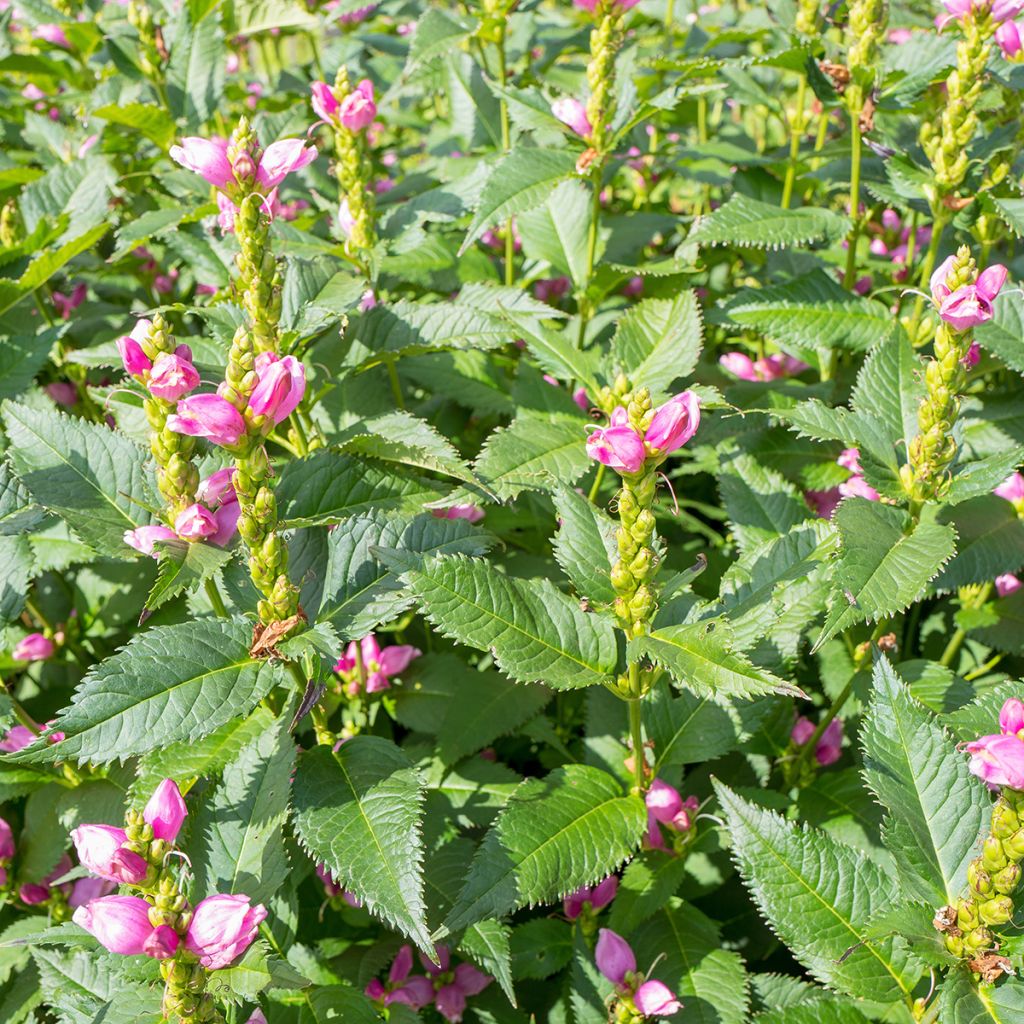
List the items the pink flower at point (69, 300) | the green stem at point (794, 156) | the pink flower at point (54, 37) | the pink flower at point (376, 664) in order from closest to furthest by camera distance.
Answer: the pink flower at point (376, 664) → the green stem at point (794, 156) → the pink flower at point (69, 300) → the pink flower at point (54, 37)

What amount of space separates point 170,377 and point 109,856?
2.68 ft

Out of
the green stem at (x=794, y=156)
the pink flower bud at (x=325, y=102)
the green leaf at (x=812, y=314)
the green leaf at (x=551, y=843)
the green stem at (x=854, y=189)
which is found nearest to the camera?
the green leaf at (x=551, y=843)

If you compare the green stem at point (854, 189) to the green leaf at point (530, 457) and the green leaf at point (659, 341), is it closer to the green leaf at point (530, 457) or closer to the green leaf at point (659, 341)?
the green leaf at point (659, 341)

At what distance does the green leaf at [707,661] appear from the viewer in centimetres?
155

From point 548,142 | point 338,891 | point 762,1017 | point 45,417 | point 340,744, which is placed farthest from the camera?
point 548,142

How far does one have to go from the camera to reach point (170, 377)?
173 cm

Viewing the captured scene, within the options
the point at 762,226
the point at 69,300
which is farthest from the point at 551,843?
the point at 69,300

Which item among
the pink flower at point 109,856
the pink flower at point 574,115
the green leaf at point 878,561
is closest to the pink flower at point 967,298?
the green leaf at point 878,561

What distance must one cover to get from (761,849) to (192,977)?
1.02m

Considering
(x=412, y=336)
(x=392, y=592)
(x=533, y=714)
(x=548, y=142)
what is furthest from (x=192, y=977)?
(x=548, y=142)

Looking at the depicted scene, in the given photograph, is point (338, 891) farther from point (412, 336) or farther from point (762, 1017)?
point (412, 336)

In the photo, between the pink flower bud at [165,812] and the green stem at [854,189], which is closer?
the pink flower bud at [165,812]

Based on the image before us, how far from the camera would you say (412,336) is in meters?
2.47

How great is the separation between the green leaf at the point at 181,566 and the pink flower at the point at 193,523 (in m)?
0.02
